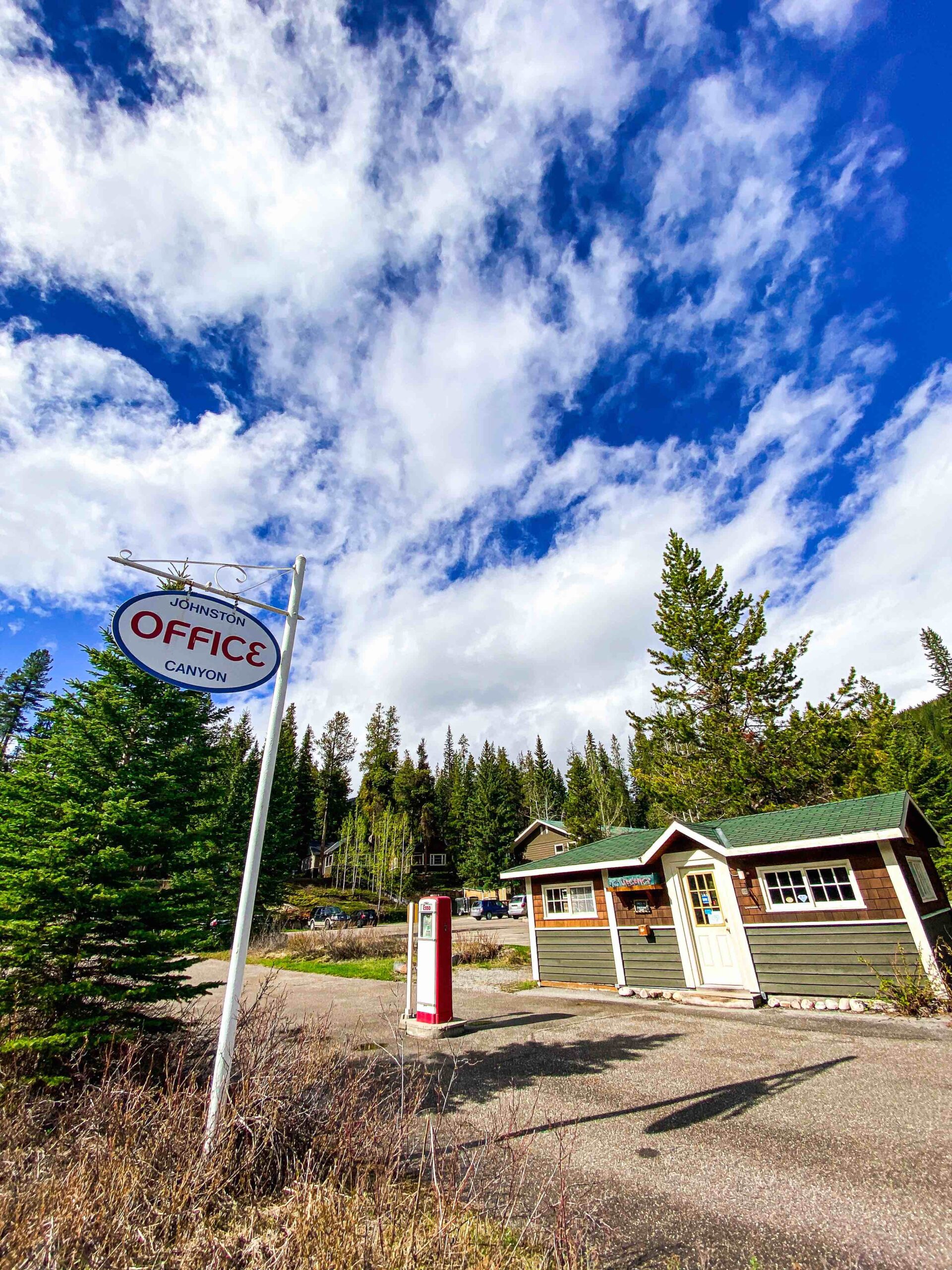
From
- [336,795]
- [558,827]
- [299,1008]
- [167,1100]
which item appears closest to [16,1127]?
[167,1100]

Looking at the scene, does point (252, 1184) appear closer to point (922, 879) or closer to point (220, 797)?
point (220, 797)

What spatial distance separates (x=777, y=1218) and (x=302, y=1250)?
331 cm

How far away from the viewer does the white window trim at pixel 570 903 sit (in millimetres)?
13703

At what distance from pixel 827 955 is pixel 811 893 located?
1.07 meters

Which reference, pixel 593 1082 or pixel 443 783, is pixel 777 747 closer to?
pixel 593 1082

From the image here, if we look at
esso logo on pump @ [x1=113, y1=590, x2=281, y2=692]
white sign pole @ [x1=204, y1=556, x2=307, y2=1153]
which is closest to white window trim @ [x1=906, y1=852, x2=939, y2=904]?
white sign pole @ [x1=204, y1=556, x2=307, y2=1153]

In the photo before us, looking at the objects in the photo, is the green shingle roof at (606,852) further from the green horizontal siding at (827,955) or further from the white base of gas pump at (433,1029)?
the white base of gas pump at (433,1029)

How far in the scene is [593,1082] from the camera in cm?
648

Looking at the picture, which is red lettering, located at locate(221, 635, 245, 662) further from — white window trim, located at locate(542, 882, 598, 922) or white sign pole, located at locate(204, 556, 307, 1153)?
white window trim, located at locate(542, 882, 598, 922)

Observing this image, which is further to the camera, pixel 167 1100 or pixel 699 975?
pixel 699 975

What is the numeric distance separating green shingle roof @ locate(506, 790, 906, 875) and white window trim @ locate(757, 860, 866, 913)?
1.92 feet

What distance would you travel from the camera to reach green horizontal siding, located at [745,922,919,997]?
976 centimetres

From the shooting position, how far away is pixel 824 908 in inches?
416

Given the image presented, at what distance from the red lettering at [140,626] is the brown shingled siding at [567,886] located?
40.9ft
